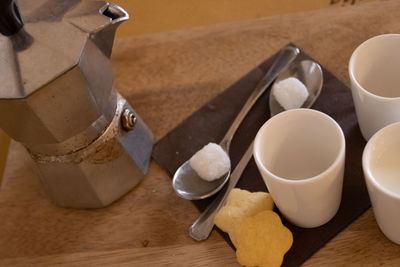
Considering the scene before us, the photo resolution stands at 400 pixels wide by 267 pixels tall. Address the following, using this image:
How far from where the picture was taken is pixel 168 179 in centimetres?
68

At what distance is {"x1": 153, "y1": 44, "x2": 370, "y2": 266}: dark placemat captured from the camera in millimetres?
583

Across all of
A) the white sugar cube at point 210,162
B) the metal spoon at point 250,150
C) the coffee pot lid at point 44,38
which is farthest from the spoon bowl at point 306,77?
the coffee pot lid at point 44,38

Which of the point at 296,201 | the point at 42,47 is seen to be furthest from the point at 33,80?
the point at 296,201

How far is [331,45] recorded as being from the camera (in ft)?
2.48

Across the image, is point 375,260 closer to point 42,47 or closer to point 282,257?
point 282,257

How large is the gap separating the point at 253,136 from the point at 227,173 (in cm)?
7

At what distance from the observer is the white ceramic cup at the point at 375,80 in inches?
22.2

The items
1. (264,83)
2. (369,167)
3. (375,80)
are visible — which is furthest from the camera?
(264,83)

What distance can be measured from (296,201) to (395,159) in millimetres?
114

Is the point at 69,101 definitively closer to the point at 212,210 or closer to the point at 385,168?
the point at 212,210

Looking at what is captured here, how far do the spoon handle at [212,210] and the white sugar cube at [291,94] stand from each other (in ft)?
0.28

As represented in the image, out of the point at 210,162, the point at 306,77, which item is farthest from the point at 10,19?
the point at 306,77

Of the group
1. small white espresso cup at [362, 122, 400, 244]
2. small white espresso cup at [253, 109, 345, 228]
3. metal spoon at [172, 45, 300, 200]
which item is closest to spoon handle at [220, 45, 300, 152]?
metal spoon at [172, 45, 300, 200]

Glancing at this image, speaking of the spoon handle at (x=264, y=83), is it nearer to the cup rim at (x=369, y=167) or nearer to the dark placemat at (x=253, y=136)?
the dark placemat at (x=253, y=136)
